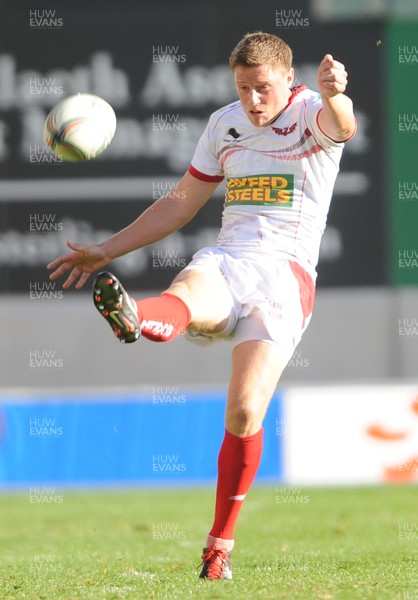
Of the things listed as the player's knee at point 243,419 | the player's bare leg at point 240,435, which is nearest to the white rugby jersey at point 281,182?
the player's bare leg at point 240,435

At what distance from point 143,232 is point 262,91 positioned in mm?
938

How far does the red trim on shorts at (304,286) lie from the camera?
221 inches

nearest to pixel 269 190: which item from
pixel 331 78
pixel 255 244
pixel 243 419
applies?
pixel 255 244

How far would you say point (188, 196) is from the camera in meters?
6.00

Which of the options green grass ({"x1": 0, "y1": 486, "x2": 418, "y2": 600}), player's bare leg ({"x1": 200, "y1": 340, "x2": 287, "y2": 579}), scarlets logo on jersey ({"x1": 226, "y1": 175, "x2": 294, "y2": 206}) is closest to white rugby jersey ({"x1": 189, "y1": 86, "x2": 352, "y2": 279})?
scarlets logo on jersey ({"x1": 226, "y1": 175, "x2": 294, "y2": 206})

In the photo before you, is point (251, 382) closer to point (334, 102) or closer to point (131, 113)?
point (334, 102)

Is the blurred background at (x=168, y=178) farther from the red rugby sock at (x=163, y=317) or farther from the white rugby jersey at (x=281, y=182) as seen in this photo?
the red rugby sock at (x=163, y=317)

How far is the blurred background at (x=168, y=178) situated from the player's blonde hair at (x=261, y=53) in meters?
8.57

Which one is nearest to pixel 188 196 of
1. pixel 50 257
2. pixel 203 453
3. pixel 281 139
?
pixel 281 139

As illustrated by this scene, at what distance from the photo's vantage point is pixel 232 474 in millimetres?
5477

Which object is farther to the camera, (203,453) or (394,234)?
(394,234)

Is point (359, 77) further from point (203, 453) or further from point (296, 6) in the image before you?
point (203, 453)

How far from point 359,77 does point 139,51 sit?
8.74 feet

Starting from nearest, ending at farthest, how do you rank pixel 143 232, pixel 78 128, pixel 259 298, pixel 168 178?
pixel 259 298, pixel 78 128, pixel 143 232, pixel 168 178
